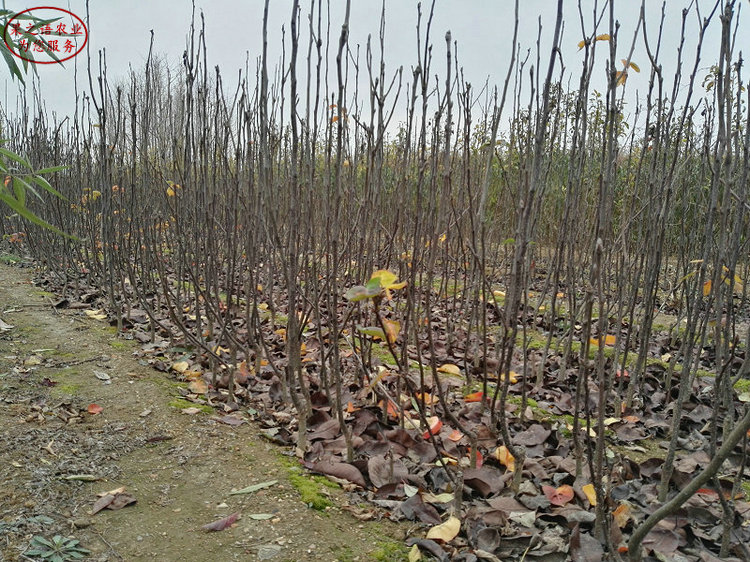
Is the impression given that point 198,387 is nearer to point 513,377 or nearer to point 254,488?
point 254,488

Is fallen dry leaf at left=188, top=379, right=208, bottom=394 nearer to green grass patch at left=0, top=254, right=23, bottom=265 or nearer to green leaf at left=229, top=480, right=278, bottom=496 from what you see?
green leaf at left=229, top=480, right=278, bottom=496

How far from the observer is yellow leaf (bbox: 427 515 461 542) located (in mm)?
1235

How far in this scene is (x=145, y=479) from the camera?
1.43 meters

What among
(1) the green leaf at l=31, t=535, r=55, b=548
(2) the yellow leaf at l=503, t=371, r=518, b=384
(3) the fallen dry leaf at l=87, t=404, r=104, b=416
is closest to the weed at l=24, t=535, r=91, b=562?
(1) the green leaf at l=31, t=535, r=55, b=548

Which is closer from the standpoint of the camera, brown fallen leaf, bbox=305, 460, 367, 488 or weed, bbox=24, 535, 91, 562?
weed, bbox=24, 535, 91, 562

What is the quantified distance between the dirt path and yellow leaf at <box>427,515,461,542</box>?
0.09m

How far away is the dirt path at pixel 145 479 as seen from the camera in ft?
3.85

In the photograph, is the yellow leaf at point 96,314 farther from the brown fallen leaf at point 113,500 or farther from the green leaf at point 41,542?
the green leaf at point 41,542

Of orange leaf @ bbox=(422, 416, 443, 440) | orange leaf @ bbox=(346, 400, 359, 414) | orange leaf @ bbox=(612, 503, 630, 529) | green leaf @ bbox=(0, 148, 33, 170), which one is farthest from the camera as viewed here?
orange leaf @ bbox=(346, 400, 359, 414)

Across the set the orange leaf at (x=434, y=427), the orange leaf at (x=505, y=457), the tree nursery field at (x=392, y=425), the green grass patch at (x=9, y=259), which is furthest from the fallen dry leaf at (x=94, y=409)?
the green grass patch at (x=9, y=259)

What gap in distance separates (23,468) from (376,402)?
107 cm

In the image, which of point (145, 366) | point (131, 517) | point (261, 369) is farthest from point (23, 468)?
point (261, 369)

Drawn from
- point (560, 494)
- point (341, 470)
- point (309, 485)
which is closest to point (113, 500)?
point (309, 485)

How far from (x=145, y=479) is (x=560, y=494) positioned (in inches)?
43.7
